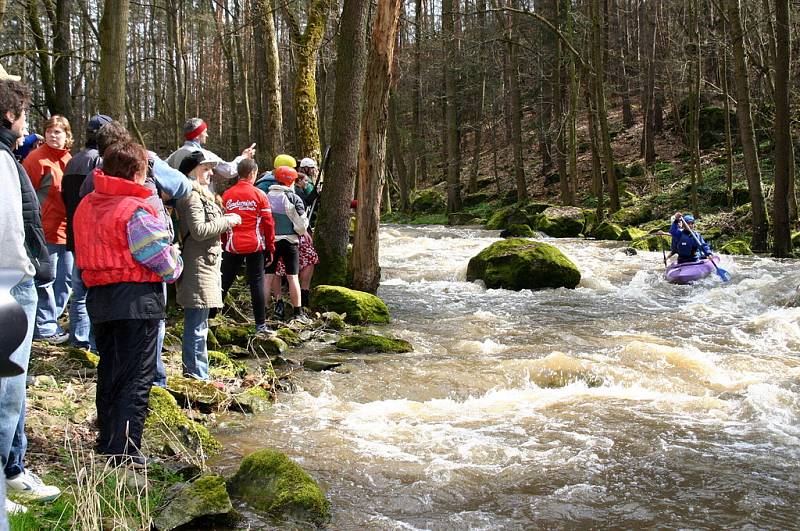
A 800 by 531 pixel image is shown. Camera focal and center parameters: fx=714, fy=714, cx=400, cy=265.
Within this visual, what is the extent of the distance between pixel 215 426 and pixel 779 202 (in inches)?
545

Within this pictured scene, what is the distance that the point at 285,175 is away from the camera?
356 inches

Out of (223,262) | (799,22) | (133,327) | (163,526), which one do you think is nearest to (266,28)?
(223,262)

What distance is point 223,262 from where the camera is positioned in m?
7.89

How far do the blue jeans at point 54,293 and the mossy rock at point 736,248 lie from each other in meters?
14.7

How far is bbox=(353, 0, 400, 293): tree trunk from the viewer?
10617 mm

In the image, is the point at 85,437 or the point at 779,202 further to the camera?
the point at 779,202

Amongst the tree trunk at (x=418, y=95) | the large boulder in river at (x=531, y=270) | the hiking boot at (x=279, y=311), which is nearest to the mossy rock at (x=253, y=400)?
the hiking boot at (x=279, y=311)

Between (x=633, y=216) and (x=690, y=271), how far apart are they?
10367 millimetres

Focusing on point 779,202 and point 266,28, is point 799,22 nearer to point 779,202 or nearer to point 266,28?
point 779,202

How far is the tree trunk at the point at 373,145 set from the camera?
10617 mm

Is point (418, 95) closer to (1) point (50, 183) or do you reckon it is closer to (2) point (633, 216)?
(2) point (633, 216)

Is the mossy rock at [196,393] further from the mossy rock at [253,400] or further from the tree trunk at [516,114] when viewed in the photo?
the tree trunk at [516,114]

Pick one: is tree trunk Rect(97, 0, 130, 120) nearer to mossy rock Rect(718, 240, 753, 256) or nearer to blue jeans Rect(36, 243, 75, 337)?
blue jeans Rect(36, 243, 75, 337)

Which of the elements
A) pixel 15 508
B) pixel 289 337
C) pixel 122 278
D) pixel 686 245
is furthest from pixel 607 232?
pixel 15 508
